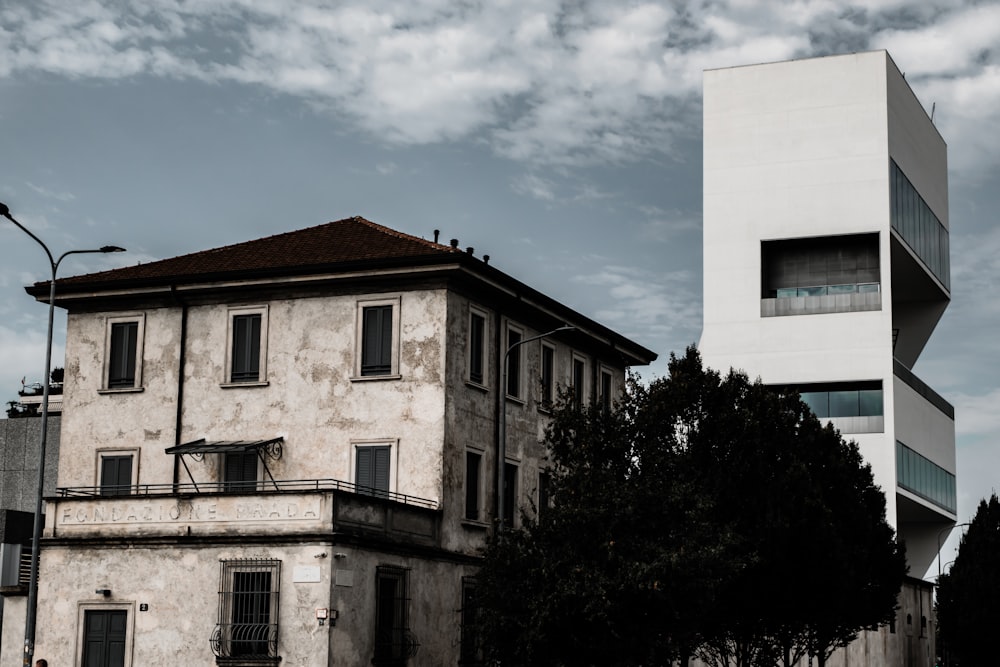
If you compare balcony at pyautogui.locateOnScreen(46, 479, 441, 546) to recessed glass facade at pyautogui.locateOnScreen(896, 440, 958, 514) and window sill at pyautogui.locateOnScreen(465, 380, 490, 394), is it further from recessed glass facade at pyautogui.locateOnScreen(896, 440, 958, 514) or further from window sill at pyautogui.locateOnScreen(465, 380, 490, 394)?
recessed glass facade at pyautogui.locateOnScreen(896, 440, 958, 514)

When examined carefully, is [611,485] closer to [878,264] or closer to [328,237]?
[328,237]

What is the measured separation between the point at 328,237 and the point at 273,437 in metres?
6.14

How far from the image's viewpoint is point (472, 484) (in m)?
38.8

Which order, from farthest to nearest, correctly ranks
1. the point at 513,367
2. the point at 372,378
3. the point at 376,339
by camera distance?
the point at 513,367 < the point at 376,339 < the point at 372,378

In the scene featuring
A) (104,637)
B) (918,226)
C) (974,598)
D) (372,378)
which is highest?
(918,226)

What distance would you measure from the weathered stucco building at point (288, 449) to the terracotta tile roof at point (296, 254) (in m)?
0.10

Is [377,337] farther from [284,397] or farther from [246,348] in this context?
[246,348]

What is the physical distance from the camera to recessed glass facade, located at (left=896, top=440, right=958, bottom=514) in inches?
2874

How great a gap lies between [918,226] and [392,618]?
173 ft

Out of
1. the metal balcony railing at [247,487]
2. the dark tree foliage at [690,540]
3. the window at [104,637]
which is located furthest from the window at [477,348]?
the window at [104,637]

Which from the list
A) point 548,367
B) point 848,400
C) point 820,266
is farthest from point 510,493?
point 820,266

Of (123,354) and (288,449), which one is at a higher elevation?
(123,354)

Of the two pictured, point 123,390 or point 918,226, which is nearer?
point 123,390

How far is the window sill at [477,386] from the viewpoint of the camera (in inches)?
1506
